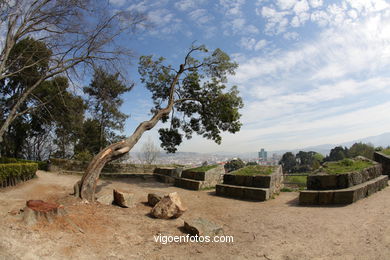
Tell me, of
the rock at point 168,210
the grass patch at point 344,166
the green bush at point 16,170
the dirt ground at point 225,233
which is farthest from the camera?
the green bush at point 16,170

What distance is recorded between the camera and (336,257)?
3.26 m

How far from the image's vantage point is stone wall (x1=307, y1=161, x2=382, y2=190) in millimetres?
6386

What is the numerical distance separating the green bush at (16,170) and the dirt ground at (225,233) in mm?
3212

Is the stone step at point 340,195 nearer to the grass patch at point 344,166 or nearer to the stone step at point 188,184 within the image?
the grass patch at point 344,166

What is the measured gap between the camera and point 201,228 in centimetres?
443

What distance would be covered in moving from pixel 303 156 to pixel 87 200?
5752 centimetres

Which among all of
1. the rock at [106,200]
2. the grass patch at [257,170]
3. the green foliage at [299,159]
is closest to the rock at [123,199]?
the rock at [106,200]

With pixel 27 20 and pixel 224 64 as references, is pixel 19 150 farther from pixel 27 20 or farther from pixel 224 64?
pixel 224 64

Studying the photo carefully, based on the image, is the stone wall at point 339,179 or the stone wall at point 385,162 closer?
the stone wall at point 339,179

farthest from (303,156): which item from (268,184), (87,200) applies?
(87,200)

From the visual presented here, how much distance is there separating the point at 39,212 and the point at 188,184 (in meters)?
6.75

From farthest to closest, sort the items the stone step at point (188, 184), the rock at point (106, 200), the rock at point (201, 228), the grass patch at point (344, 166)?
the stone step at point (188, 184)
the grass patch at point (344, 166)
the rock at point (106, 200)
the rock at point (201, 228)

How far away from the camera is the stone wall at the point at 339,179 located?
6.39 metres

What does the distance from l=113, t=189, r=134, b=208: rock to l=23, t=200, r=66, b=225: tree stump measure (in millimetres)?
1947
